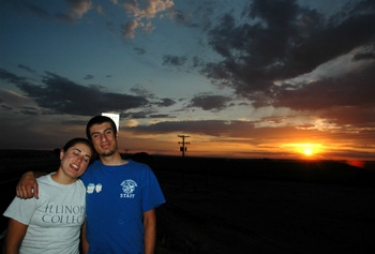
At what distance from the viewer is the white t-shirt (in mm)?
2158

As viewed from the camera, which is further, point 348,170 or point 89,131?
point 348,170

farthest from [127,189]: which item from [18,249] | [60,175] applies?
[18,249]

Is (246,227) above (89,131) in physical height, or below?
below

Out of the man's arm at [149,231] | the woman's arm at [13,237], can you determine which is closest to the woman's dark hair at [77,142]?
the woman's arm at [13,237]

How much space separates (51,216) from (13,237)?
12.4 inches

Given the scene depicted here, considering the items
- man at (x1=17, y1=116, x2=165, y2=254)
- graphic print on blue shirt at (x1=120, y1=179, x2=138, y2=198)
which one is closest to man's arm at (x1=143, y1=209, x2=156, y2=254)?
man at (x1=17, y1=116, x2=165, y2=254)

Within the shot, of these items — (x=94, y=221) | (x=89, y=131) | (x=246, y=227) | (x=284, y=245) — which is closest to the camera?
(x=94, y=221)

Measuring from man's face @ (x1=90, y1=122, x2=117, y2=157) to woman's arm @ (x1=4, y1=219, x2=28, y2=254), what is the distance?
94 centimetres

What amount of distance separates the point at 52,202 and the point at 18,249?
17.9 inches

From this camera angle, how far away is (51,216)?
228 centimetres

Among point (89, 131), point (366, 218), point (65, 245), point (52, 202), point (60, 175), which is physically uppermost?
point (89, 131)

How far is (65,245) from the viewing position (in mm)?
2340

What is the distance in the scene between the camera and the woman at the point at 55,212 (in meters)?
2.12

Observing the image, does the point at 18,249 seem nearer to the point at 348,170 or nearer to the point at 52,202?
the point at 52,202
